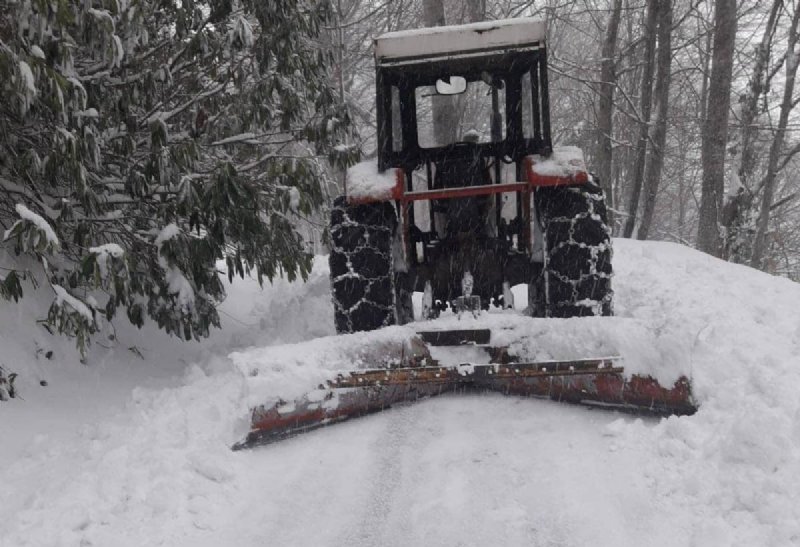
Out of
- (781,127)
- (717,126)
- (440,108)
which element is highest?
(440,108)

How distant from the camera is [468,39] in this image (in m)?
4.79

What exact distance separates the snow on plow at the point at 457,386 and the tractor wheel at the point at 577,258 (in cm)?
81

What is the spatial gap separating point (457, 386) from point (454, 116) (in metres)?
8.73

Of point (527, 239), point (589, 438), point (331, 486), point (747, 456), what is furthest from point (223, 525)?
point (527, 239)

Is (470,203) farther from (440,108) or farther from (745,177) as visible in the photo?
(745,177)

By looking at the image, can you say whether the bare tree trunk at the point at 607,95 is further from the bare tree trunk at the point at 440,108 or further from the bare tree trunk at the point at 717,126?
the bare tree trunk at the point at 440,108

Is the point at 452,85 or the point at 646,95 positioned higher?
the point at 646,95

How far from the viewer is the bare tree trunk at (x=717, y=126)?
1176cm

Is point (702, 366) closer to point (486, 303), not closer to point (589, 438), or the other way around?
point (589, 438)

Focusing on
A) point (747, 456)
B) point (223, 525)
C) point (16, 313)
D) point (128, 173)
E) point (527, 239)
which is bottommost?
point (223, 525)

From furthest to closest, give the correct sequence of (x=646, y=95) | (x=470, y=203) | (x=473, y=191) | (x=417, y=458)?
(x=646, y=95) → (x=470, y=203) → (x=473, y=191) → (x=417, y=458)

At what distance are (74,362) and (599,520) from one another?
3.94 metres

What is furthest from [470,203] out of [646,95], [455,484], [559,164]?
[646,95]

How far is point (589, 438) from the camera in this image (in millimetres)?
3582
